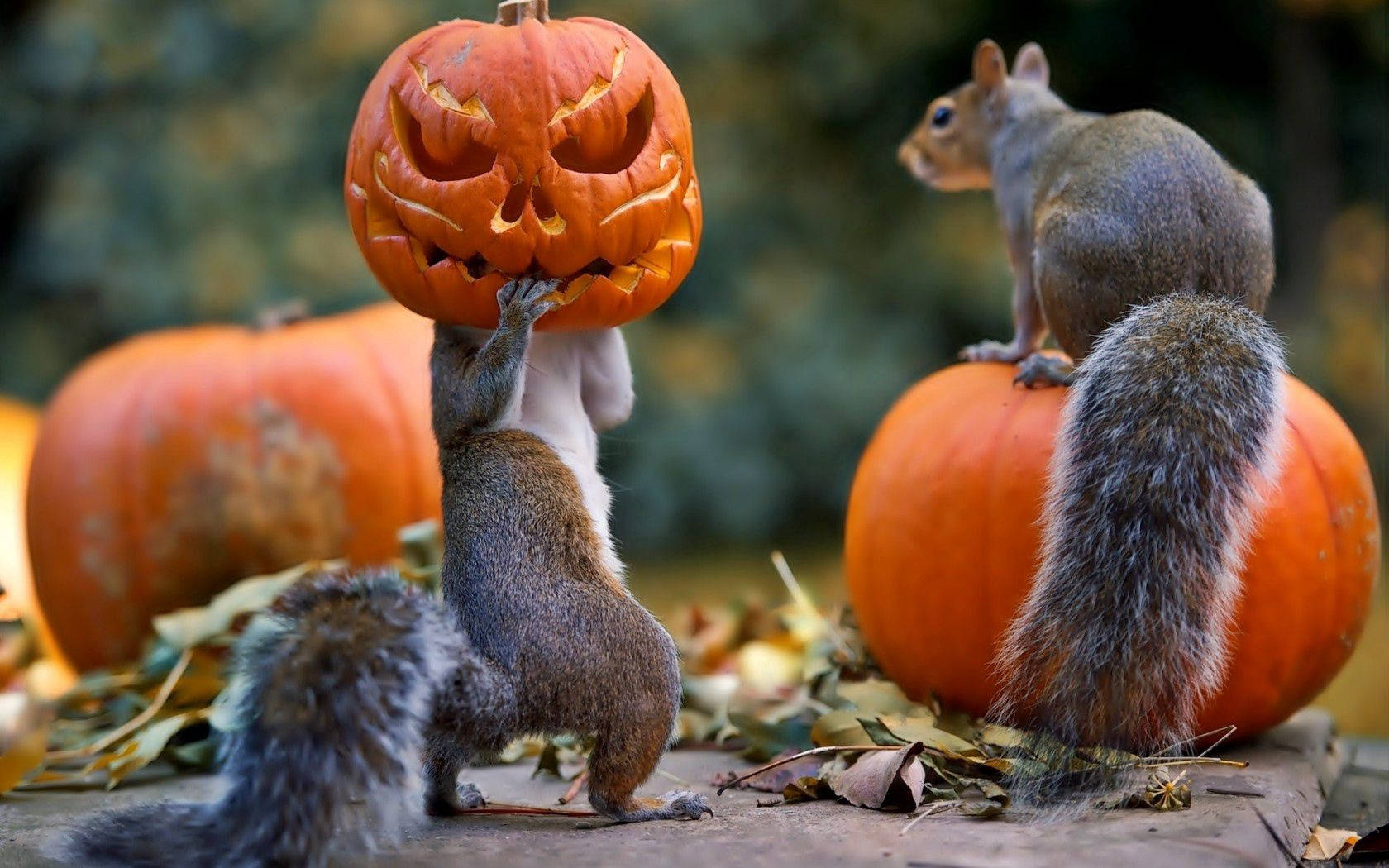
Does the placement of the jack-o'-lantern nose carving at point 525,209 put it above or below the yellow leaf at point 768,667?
above

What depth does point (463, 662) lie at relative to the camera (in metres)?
1.63

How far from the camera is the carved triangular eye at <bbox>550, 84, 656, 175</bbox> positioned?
6.13 ft

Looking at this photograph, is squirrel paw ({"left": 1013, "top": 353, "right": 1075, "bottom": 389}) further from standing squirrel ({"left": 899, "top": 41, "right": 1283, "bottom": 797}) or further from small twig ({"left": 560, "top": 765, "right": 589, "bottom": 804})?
small twig ({"left": 560, "top": 765, "right": 589, "bottom": 804})

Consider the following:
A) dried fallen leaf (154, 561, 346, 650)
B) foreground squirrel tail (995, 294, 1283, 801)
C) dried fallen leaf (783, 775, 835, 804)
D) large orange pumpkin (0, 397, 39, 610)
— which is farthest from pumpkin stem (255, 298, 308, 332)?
foreground squirrel tail (995, 294, 1283, 801)

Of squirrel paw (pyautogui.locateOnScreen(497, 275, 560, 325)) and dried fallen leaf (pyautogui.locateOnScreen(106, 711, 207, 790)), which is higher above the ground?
Answer: squirrel paw (pyautogui.locateOnScreen(497, 275, 560, 325))

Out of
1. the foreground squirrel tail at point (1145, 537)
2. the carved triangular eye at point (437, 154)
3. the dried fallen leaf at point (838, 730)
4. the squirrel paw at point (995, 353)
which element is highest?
the carved triangular eye at point (437, 154)

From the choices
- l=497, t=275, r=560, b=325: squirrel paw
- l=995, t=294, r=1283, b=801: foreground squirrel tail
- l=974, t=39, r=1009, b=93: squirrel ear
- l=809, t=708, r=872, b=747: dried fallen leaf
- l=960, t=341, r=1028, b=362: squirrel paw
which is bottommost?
l=809, t=708, r=872, b=747: dried fallen leaf

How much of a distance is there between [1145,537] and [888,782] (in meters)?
0.46

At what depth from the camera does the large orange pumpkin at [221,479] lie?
115 inches

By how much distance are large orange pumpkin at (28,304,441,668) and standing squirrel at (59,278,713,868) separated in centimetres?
109

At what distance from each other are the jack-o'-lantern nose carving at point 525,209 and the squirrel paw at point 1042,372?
0.83 metres

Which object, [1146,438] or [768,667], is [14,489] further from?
[1146,438]

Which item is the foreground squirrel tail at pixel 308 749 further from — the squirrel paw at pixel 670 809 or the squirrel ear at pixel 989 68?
the squirrel ear at pixel 989 68

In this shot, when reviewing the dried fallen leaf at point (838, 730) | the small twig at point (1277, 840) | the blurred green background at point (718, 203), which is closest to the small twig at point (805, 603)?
the dried fallen leaf at point (838, 730)
